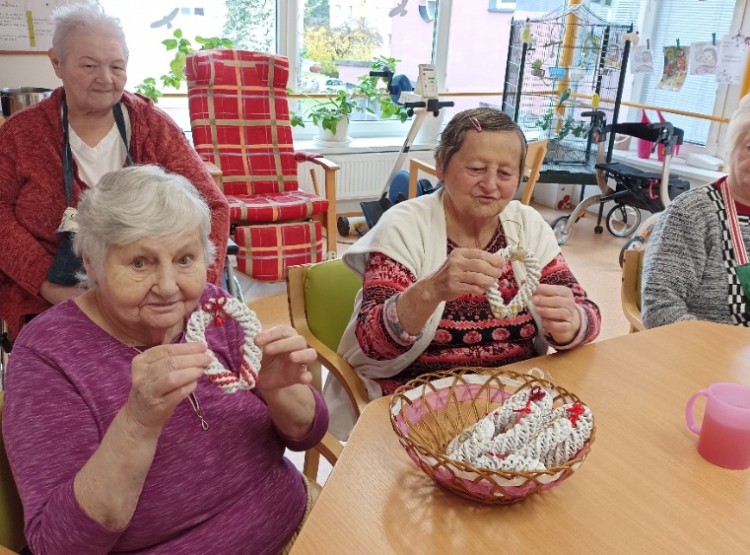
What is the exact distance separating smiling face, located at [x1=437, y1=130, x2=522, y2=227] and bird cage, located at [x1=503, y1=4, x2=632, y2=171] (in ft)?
11.4

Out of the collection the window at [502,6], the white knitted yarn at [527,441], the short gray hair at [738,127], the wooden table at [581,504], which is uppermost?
the window at [502,6]

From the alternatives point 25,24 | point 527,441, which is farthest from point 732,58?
point 527,441

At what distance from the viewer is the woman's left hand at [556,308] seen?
1.38 metres

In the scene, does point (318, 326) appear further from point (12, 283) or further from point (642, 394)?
point (12, 283)

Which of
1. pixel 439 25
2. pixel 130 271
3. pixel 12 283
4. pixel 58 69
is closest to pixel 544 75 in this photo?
pixel 439 25

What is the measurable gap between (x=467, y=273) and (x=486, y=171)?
0.35 meters

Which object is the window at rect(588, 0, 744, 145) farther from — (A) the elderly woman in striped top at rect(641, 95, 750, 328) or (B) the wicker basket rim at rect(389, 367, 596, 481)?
(B) the wicker basket rim at rect(389, 367, 596, 481)

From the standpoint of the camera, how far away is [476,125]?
1.51 metres

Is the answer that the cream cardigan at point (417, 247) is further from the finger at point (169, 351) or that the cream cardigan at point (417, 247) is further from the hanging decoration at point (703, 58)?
the hanging decoration at point (703, 58)

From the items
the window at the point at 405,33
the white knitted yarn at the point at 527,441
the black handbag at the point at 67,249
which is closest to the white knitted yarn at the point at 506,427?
the white knitted yarn at the point at 527,441

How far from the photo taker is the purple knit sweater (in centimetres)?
98

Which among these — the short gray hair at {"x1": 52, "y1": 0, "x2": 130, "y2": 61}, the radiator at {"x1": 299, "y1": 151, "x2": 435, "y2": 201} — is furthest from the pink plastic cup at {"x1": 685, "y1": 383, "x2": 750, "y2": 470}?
the radiator at {"x1": 299, "y1": 151, "x2": 435, "y2": 201}

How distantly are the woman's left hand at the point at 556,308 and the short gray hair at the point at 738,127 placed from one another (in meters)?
0.85

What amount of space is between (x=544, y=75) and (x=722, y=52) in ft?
3.99
